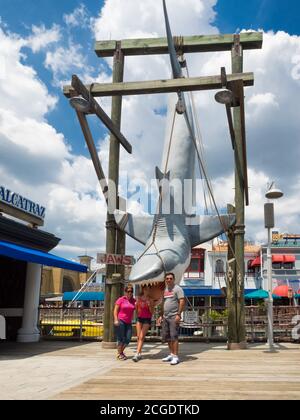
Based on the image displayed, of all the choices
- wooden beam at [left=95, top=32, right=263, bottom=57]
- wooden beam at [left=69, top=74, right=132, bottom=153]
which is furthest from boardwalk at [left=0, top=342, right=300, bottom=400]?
wooden beam at [left=95, top=32, right=263, bottom=57]

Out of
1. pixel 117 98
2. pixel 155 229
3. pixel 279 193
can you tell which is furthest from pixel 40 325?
pixel 279 193

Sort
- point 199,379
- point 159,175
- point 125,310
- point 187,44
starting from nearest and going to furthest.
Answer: point 199,379
point 125,310
point 159,175
point 187,44

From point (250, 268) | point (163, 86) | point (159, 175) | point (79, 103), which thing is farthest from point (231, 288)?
point (250, 268)

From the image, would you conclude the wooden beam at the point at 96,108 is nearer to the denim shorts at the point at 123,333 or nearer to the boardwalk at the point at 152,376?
the denim shorts at the point at 123,333

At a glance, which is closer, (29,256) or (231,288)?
(29,256)

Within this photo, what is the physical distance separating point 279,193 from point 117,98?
405 centimetres

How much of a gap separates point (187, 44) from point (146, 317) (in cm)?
613

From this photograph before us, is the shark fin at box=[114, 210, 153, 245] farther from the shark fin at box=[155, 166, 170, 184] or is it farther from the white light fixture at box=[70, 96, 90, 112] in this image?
the white light fixture at box=[70, 96, 90, 112]

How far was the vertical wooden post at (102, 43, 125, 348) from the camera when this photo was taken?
8945mm

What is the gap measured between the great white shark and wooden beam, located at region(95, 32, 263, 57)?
4.29 feet

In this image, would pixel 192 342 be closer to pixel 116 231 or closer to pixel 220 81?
pixel 116 231

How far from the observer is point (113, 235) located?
30.4 ft

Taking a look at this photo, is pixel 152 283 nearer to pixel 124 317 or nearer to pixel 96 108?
pixel 124 317

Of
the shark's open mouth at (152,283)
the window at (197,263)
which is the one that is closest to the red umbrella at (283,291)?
the window at (197,263)
